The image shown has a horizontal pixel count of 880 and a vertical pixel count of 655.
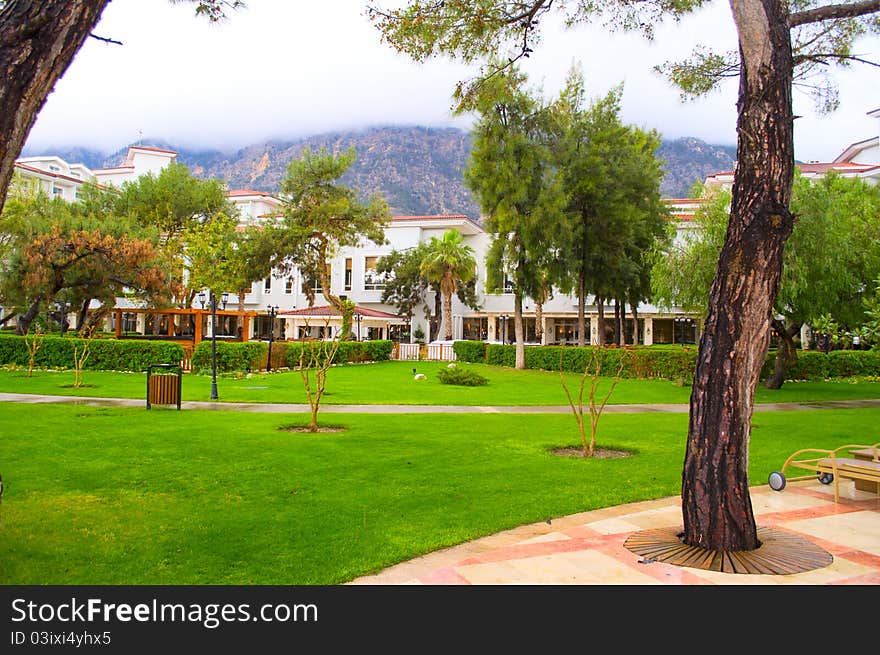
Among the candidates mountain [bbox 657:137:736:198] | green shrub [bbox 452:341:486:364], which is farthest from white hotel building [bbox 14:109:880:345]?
mountain [bbox 657:137:736:198]

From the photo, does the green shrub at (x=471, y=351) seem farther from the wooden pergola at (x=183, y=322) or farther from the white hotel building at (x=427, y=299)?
the wooden pergola at (x=183, y=322)

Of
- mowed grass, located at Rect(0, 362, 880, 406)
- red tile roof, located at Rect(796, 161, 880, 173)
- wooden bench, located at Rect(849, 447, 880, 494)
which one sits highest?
red tile roof, located at Rect(796, 161, 880, 173)

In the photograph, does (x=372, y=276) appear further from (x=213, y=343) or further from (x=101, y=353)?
(x=213, y=343)

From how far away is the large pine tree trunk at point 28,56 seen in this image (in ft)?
10.2

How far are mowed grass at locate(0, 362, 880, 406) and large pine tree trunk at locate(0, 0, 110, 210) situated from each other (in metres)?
12.2

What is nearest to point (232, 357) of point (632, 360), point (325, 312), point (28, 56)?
point (632, 360)

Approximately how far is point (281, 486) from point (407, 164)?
131 meters

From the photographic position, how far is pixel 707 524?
477 centimetres

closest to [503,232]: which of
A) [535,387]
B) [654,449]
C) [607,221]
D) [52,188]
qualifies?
[607,221]

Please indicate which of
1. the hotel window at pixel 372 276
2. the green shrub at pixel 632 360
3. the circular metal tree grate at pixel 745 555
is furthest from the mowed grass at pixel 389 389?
the hotel window at pixel 372 276

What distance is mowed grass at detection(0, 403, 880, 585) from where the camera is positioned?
4.60 m

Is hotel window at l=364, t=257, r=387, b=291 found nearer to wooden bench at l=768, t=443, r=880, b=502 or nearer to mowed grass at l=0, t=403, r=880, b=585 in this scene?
mowed grass at l=0, t=403, r=880, b=585

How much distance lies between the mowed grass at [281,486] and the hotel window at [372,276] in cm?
3594
